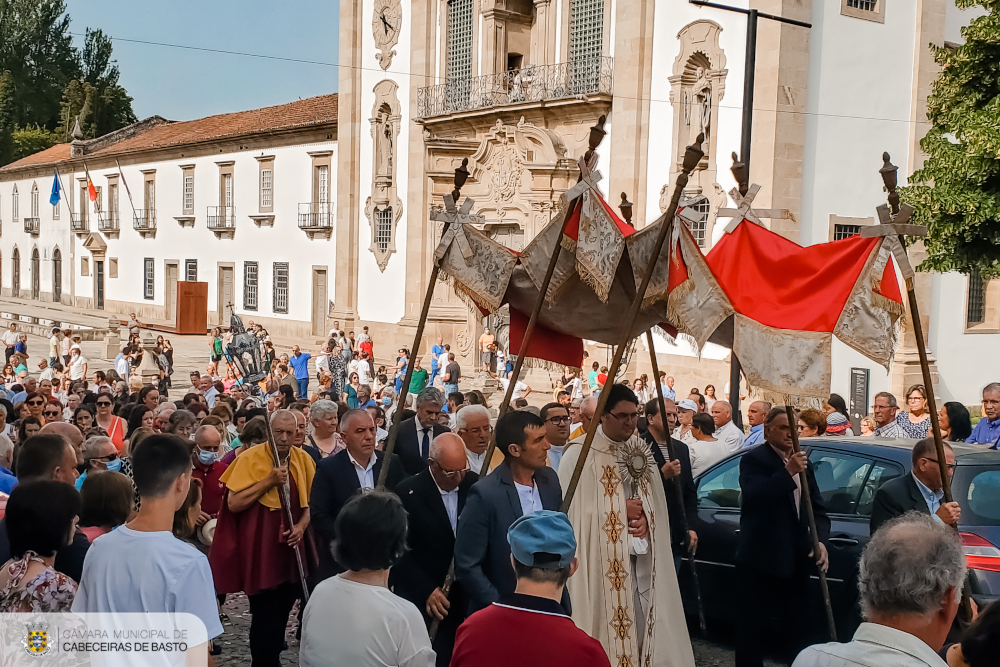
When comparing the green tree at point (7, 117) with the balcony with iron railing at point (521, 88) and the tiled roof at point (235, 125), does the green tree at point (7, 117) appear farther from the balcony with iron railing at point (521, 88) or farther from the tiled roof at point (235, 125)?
the balcony with iron railing at point (521, 88)

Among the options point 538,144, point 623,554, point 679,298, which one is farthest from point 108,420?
point 538,144

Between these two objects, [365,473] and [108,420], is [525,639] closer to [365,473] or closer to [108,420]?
[365,473]

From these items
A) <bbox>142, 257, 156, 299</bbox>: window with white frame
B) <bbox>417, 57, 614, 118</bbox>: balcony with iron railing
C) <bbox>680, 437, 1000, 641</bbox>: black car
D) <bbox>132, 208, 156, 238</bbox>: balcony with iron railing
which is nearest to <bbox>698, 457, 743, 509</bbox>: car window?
<bbox>680, 437, 1000, 641</bbox>: black car

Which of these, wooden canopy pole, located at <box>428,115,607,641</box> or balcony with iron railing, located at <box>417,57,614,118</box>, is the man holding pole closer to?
wooden canopy pole, located at <box>428,115,607,641</box>

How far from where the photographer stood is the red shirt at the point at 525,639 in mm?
3225

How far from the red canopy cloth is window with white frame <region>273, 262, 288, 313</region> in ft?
105

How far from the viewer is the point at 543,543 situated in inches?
135

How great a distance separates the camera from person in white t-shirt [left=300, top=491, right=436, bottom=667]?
3.38 metres

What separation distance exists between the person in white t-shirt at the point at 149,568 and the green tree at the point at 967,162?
48.1 ft

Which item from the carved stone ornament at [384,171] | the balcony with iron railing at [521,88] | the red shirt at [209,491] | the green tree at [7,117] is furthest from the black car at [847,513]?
the green tree at [7,117]

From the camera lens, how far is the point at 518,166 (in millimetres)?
24875

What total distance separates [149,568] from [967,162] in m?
Answer: 15.2

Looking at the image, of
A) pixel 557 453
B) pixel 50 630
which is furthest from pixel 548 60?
pixel 50 630

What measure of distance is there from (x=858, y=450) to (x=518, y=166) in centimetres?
1864
